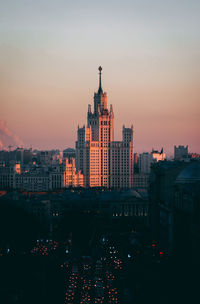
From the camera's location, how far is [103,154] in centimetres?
18962

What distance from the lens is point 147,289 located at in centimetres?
5719

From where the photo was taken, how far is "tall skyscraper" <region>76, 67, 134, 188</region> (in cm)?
18725

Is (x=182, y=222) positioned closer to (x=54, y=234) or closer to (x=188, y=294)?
(x=188, y=294)

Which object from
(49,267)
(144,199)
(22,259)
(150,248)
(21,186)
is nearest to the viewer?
(49,267)

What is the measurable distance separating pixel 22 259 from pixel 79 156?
11582cm

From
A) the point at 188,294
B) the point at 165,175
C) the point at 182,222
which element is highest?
the point at 165,175

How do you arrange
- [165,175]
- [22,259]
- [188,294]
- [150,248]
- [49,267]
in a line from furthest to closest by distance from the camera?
[165,175] → [150,248] → [22,259] → [49,267] → [188,294]

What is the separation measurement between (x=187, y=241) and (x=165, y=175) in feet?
83.0

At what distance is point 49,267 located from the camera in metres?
69.3

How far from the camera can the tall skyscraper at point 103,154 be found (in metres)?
187

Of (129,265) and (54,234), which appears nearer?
(129,265)

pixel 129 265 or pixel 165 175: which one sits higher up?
A: pixel 165 175

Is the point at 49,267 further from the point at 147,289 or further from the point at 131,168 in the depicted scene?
the point at 131,168

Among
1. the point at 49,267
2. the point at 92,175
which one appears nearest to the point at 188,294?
the point at 49,267
